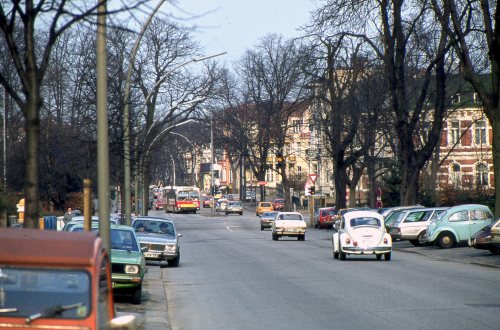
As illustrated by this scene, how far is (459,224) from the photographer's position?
123 feet

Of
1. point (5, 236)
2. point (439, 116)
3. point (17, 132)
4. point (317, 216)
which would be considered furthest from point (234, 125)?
point (5, 236)

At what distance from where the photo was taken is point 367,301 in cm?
1703

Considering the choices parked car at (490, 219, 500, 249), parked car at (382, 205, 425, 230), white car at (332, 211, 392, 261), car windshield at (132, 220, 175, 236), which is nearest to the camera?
car windshield at (132, 220, 175, 236)

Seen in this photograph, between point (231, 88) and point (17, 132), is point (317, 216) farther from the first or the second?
point (17, 132)

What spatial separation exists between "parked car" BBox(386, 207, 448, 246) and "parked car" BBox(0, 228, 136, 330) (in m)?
34.8

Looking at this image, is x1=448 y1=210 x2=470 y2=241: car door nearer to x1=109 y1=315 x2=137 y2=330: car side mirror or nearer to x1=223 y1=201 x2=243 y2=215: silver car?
x1=109 y1=315 x2=137 y2=330: car side mirror

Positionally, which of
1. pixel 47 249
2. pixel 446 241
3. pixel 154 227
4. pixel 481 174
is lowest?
pixel 446 241

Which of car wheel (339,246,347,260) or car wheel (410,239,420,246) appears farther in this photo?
car wheel (410,239,420,246)

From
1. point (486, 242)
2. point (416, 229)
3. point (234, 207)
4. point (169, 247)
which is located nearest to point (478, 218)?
point (416, 229)

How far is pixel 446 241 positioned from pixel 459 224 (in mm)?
893

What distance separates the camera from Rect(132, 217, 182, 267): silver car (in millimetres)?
26875

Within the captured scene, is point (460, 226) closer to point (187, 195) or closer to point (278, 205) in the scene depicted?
point (278, 205)

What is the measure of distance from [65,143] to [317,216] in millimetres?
31722

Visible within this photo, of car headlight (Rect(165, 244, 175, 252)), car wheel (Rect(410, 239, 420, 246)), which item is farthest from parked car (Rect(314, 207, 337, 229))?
car headlight (Rect(165, 244, 175, 252))
